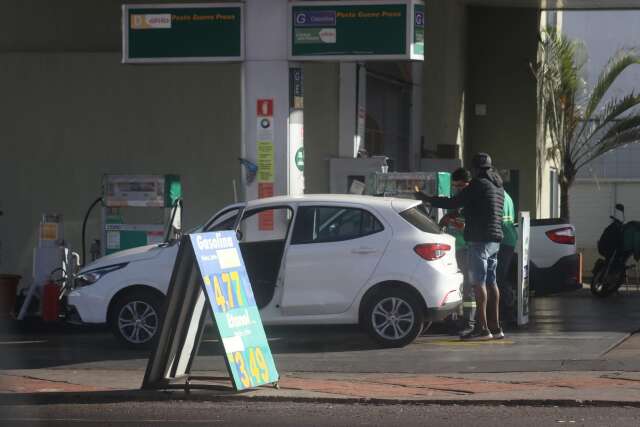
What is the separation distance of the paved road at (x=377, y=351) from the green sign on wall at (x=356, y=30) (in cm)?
343

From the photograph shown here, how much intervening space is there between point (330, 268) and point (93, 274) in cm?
263

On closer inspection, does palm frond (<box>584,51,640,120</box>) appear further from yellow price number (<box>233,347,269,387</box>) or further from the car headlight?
yellow price number (<box>233,347,269,387</box>)

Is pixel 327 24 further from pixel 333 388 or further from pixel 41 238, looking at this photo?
pixel 333 388

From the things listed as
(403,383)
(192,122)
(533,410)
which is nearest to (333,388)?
(403,383)

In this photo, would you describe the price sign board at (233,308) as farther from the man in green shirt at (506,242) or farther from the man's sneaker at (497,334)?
the man in green shirt at (506,242)

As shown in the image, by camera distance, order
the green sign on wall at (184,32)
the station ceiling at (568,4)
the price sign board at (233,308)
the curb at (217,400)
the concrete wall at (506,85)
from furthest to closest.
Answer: the concrete wall at (506,85) → the station ceiling at (568,4) → the green sign on wall at (184,32) → the price sign board at (233,308) → the curb at (217,400)

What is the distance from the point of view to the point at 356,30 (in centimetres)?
1466

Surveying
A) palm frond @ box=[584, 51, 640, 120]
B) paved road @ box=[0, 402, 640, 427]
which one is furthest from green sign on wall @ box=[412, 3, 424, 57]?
palm frond @ box=[584, 51, 640, 120]

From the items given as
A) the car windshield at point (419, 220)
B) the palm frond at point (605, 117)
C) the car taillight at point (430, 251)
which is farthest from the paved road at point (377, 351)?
the palm frond at point (605, 117)

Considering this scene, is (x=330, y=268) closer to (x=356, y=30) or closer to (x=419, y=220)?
(x=419, y=220)

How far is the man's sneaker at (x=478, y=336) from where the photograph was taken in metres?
13.2

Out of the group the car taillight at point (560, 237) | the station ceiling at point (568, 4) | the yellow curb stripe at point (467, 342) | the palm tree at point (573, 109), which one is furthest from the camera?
the palm tree at point (573, 109)

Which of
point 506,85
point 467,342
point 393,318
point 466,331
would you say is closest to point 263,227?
point 393,318

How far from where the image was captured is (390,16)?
47.8 ft
